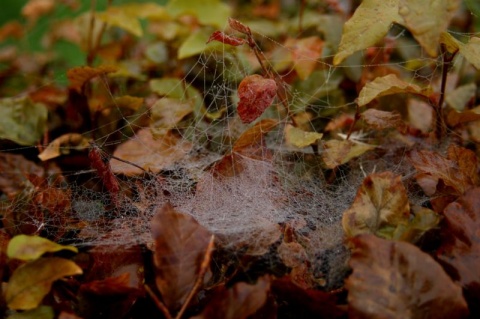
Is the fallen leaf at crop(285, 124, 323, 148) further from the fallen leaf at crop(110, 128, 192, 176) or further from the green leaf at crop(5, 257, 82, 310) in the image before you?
the green leaf at crop(5, 257, 82, 310)

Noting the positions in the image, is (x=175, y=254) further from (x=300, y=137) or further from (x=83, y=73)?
(x=83, y=73)

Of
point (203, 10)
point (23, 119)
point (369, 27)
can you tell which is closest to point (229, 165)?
point (369, 27)

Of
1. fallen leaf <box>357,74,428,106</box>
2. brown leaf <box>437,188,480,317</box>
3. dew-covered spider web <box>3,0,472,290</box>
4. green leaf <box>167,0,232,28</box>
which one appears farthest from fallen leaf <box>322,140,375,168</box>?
green leaf <box>167,0,232,28</box>

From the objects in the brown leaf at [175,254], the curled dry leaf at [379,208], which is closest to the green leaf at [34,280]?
the brown leaf at [175,254]

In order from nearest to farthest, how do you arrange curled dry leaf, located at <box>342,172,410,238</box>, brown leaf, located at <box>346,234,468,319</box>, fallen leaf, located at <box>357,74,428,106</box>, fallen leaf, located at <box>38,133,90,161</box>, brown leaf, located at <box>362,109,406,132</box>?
brown leaf, located at <box>346,234,468,319</box>
curled dry leaf, located at <box>342,172,410,238</box>
fallen leaf, located at <box>357,74,428,106</box>
brown leaf, located at <box>362,109,406,132</box>
fallen leaf, located at <box>38,133,90,161</box>

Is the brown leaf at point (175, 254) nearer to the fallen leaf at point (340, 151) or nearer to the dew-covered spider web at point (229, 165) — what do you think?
the dew-covered spider web at point (229, 165)

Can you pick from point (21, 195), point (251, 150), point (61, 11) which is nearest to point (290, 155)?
point (251, 150)
